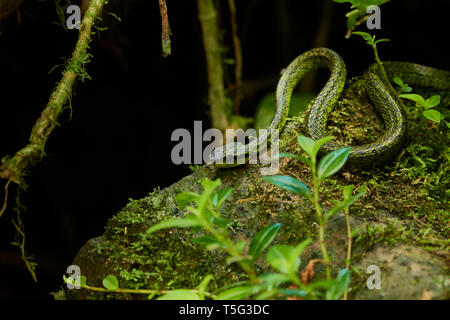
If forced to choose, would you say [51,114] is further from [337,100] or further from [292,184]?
[337,100]

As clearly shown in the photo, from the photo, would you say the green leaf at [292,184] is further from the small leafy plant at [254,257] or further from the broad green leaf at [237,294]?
the broad green leaf at [237,294]

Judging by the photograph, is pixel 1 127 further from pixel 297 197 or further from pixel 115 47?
pixel 297 197

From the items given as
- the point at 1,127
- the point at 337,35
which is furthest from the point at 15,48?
the point at 337,35

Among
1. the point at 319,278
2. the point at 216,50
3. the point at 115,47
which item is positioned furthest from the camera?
the point at 216,50

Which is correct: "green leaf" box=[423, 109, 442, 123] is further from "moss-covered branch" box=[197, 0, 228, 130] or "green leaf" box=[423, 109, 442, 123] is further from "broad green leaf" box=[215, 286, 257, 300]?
"moss-covered branch" box=[197, 0, 228, 130]

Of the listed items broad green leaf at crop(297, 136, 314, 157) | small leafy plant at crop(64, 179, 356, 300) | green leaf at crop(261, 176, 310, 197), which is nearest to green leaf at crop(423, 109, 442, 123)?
broad green leaf at crop(297, 136, 314, 157)

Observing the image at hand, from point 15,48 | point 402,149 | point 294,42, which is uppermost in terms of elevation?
point 294,42
